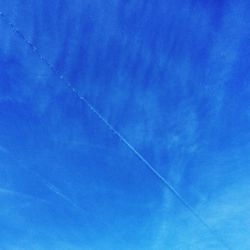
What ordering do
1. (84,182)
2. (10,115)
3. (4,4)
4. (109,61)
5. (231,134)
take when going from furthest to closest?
(84,182) → (231,134) → (10,115) → (109,61) → (4,4)

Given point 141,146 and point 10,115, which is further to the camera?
point 141,146

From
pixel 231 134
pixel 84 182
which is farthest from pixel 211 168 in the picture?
pixel 84 182

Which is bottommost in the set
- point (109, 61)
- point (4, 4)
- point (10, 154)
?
point (10, 154)

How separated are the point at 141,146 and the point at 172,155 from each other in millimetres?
221

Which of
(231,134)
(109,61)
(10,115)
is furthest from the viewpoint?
(231,134)

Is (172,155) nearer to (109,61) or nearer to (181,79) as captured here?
(181,79)

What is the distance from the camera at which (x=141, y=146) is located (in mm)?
2203

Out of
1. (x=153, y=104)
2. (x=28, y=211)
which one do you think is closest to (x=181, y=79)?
(x=153, y=104)

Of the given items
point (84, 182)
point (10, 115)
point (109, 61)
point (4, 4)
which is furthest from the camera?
point (84, 182)

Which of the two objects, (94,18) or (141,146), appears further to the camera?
(141,146)

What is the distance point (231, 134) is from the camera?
219cm

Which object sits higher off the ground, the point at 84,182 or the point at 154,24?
the point at 154,24

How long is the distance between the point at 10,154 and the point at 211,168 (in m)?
1.31

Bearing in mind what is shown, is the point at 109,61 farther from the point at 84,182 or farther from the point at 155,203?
the point at 155,203
